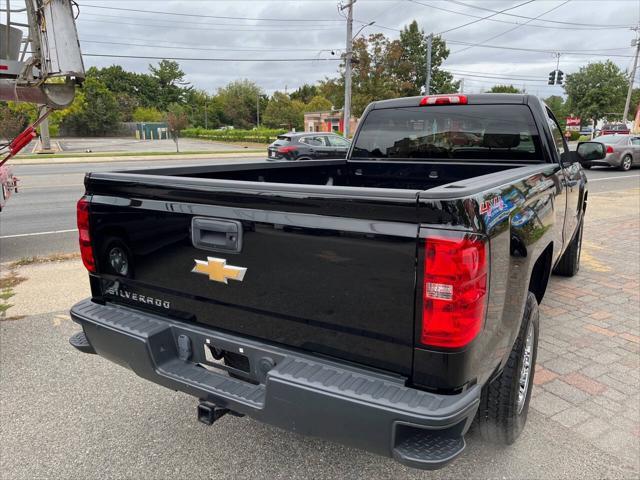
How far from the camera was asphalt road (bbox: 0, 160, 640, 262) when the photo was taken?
23.9 feet

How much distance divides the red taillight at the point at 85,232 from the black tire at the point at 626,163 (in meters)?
22.5

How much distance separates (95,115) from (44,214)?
6634 centimetres

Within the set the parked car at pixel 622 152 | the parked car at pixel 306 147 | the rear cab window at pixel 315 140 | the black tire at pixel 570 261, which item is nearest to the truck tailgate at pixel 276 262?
the black tire at pixel 570 261

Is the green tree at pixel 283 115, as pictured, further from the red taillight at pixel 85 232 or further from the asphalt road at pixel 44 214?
the red taillight at pixel 85 232

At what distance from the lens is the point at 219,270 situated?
7.36 ft

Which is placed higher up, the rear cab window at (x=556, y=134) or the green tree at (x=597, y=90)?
the green tree at (x=597, y=90)

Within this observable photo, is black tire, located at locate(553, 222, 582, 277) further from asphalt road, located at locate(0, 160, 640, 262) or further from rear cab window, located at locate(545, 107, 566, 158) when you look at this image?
asphalt road, located at locate(0, 160, 640, 262)

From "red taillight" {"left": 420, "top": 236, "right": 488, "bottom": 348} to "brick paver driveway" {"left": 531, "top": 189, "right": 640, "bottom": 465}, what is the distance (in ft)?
5.45

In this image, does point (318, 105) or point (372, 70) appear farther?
point (318, 105)

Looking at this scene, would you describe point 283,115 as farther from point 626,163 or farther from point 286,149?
point 626,163

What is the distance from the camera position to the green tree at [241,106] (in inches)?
3856

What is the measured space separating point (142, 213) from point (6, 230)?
7.58 meters

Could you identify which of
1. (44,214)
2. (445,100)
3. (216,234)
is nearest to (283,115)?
(44,214)

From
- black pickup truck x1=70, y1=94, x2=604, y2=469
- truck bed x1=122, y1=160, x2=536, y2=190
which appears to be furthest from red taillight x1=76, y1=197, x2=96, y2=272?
truck bed x1=122, y1=160, x2=536, y2=190
